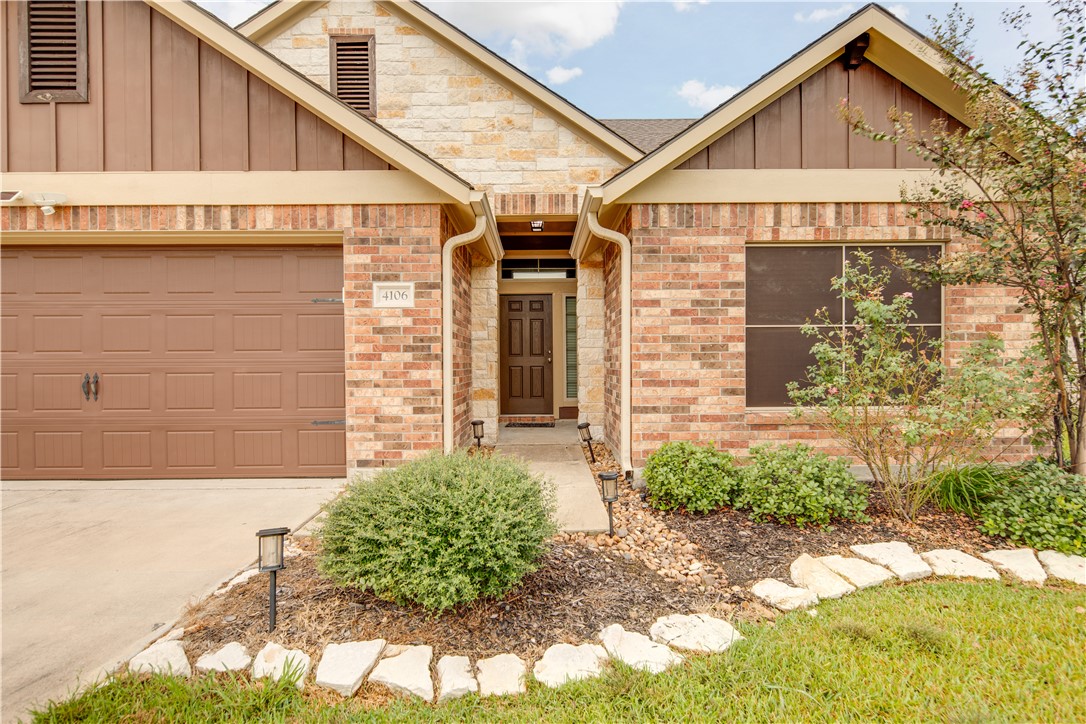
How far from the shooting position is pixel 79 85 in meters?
4.63

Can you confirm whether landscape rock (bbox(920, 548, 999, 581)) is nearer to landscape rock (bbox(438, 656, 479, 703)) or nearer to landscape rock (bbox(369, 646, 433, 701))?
landscape rock (bbox(438, 656, 479, 703))

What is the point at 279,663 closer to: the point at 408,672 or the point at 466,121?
the point at 408,672

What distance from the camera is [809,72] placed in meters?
4.75

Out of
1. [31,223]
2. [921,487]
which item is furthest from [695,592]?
[31,223]

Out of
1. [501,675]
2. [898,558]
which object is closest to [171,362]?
[501,675]

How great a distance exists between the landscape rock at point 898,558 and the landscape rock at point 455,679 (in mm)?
2633

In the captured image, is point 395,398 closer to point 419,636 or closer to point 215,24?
point 419,636

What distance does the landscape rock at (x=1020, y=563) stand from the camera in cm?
297

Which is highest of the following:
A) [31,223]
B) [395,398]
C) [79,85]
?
[79,85]

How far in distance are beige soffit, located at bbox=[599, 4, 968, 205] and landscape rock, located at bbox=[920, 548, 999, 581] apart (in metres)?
3.69

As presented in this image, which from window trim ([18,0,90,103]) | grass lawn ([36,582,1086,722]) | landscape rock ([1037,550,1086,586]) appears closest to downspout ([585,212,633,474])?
grass lawn ([36,582,1086,722])

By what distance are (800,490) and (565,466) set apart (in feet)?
7.89

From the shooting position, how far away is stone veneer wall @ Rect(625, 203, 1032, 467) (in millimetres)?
4906

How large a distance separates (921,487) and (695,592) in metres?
2.24
